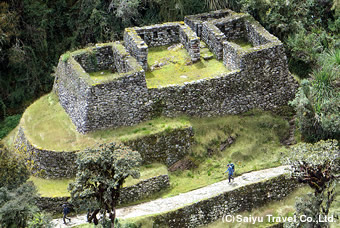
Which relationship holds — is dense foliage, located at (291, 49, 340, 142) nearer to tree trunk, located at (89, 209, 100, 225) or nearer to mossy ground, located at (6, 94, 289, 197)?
mossy ground, located at (6, 94, 289, 197)

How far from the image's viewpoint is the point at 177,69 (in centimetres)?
2978

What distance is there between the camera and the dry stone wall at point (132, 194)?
84.1ft

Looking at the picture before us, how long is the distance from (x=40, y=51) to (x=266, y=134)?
54.1 feet

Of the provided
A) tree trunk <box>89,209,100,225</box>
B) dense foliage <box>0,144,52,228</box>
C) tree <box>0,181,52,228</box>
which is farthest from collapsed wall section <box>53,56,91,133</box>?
tree trunk <box>89,209,100,225</box>

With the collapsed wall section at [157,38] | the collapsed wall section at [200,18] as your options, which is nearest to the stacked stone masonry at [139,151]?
the collapsed wall section at [157,38]

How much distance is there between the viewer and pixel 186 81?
2839cm

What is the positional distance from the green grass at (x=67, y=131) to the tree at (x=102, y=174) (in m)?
3.61

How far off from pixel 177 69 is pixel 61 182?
863 cm

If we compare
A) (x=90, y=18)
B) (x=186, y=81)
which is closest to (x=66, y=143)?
A: (x=186, y=81)

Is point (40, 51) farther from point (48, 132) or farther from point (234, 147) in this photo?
point (234, 147)

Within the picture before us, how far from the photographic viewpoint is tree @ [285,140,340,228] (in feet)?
73.6

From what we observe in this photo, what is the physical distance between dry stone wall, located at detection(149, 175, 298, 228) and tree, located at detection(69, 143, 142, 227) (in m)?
2.99

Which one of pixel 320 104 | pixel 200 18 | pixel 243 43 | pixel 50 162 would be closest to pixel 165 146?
pixel 50 162

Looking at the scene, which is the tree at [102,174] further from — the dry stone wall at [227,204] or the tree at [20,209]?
the dry stone wall at [227,204]
